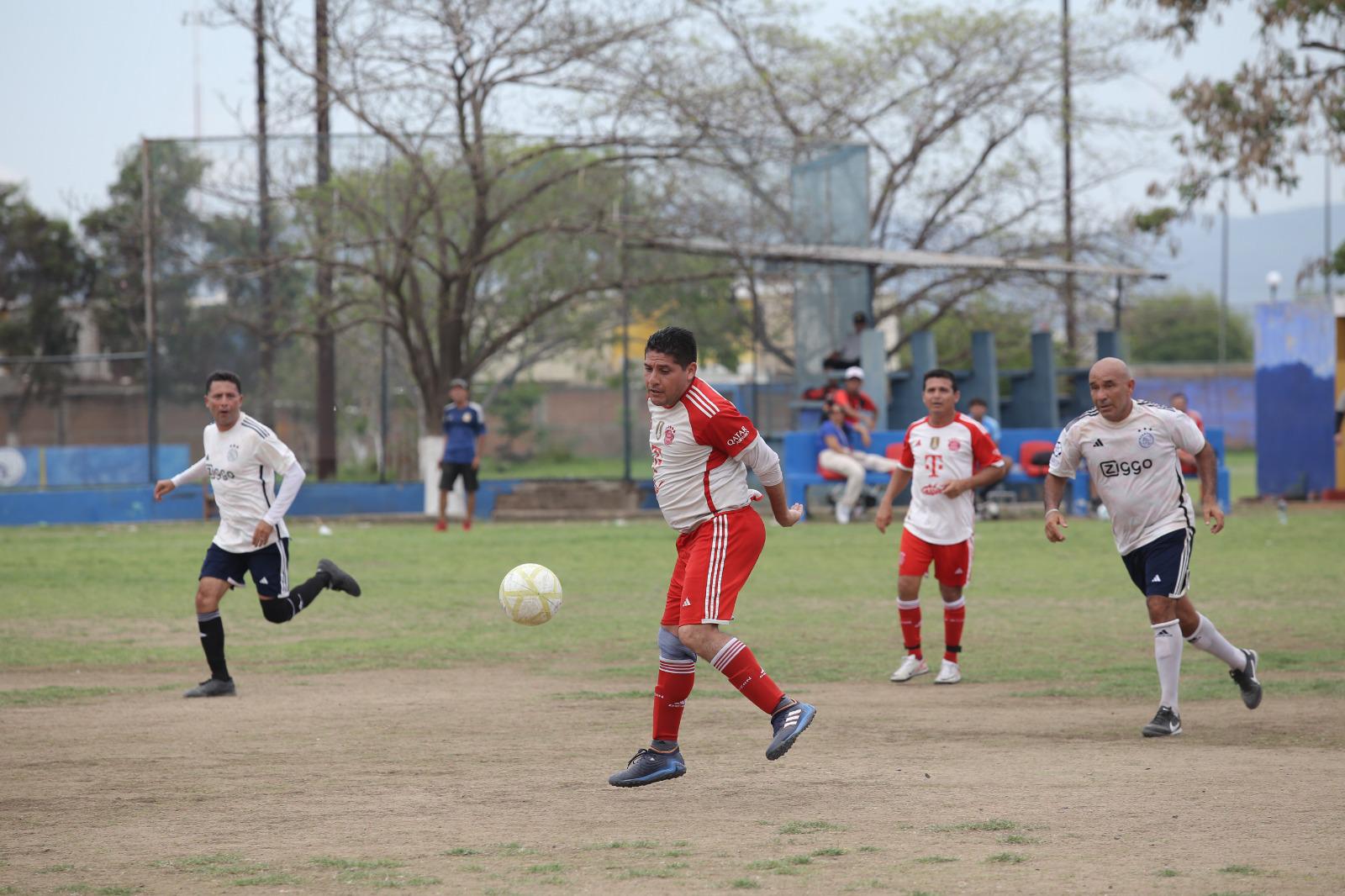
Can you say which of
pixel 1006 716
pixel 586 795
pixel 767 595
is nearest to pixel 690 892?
pixel 586 795

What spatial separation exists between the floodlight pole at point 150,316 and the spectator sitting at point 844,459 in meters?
11.5

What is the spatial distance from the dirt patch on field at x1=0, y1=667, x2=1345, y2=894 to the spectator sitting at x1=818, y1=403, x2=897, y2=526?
1297 cm

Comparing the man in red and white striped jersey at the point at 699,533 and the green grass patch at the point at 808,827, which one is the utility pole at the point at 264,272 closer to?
the man in red and white striped jersey at the point at 699,533

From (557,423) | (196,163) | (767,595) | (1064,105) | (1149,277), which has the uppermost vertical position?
(1064,105)

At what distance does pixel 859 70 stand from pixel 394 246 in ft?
38.3

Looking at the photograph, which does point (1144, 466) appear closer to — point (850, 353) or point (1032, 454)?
point (1032, 454)

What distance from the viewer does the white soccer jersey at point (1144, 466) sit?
27.1 feet

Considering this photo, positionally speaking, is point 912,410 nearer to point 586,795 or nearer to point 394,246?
point 394,246

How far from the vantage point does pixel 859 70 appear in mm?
31516

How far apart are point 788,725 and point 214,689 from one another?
4.53 m

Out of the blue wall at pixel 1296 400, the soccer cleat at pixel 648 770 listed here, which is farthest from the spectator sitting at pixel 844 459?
the soccer cleat at pixel 648 770

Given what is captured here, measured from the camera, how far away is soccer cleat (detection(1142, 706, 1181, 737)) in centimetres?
792

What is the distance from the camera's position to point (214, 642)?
9.69 meters

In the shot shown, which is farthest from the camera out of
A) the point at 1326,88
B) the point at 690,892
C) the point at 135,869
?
the point at 1326,88
